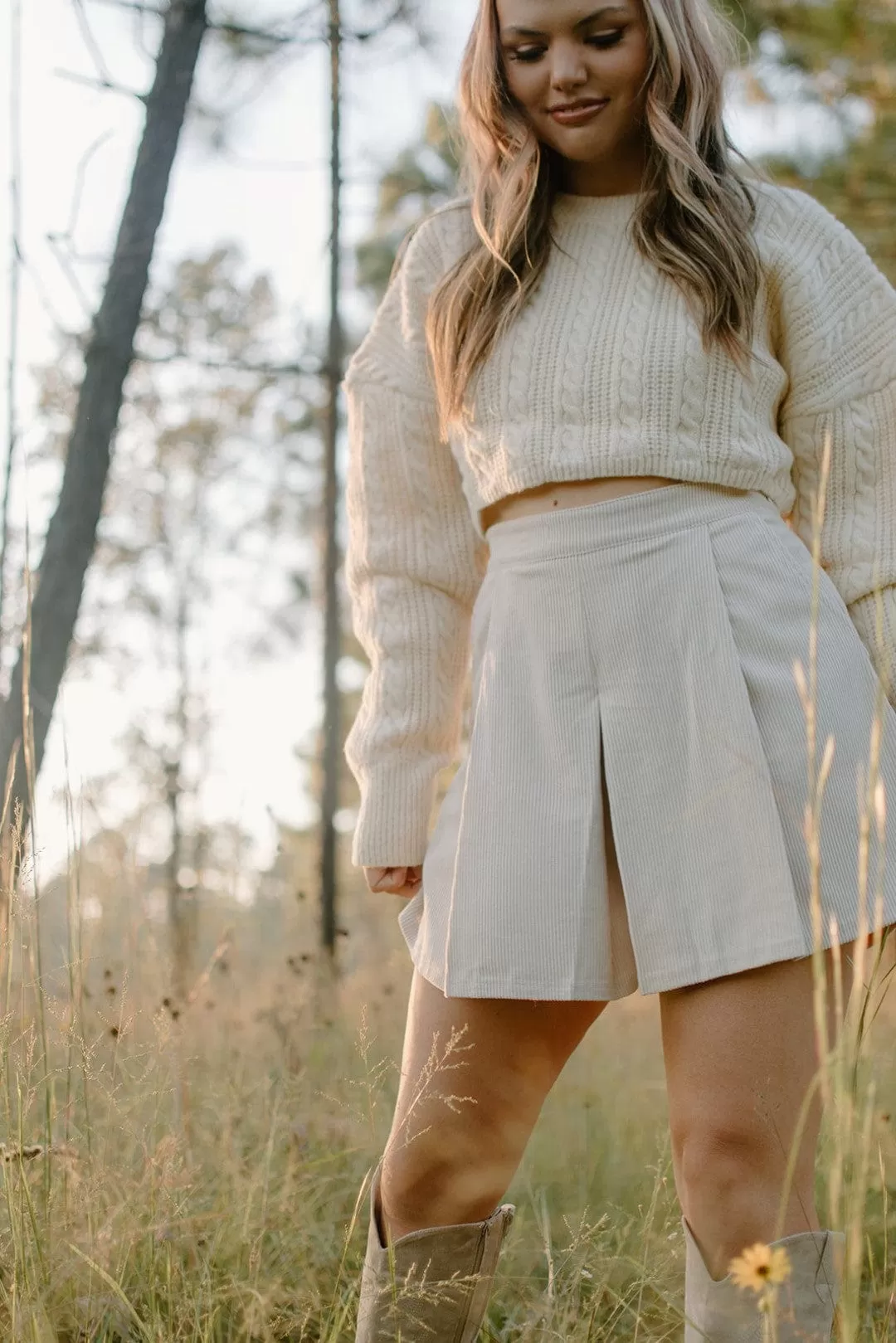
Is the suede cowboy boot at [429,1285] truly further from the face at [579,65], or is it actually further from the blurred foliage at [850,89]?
the blurred foliage at [850,89]

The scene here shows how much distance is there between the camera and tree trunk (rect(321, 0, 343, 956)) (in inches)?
196

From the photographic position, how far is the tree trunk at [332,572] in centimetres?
498

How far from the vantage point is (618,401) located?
175cm

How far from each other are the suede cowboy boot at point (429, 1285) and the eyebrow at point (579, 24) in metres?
1.57

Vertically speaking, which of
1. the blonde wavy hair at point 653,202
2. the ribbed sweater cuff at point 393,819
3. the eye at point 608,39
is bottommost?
the ribbed sweater cuff at point 393,819

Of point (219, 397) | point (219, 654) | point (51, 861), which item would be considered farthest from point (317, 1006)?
point (219, 654)

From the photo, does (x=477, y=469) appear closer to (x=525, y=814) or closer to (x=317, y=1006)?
(x=525, y=814)

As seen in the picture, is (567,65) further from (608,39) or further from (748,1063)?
(748,1063)

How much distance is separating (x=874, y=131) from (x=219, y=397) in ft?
15.6

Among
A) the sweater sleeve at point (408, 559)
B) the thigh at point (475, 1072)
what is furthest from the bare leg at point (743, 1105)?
the sweater sleeve at point (408, 559)

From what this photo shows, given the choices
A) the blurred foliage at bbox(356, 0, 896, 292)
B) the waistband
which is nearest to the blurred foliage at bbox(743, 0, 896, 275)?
the blurred foliage at bbox(356, 0, 896, 292)

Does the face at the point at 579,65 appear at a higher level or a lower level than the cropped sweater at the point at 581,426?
higher

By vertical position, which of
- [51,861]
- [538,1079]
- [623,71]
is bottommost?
[538,1079]

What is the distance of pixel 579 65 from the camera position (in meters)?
1.82
